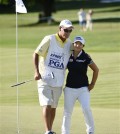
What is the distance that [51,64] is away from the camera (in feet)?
29.4

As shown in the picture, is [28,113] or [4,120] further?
[28,113]

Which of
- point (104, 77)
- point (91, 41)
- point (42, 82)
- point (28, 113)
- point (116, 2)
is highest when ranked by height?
point (42, 82)

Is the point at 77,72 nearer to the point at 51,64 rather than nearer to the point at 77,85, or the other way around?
the point at 77,85

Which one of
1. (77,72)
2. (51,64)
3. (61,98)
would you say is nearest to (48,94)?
(51,64)

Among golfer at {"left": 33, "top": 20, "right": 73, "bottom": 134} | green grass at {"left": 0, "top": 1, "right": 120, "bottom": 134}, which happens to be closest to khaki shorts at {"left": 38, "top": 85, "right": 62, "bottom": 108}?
golfer at {"left": 33, "top": 20, "right": 73, "bottom": 134}

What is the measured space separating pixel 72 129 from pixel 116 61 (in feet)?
47.1

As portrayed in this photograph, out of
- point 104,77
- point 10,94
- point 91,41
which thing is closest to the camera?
point 10,94

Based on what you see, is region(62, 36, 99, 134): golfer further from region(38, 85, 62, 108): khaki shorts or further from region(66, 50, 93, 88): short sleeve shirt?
region(38, 85, 62, 108): khaki shorts

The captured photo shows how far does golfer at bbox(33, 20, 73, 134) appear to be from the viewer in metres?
8.95

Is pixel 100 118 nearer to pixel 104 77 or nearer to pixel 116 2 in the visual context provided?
pixel 104 77

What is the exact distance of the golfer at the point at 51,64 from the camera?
8.95 m

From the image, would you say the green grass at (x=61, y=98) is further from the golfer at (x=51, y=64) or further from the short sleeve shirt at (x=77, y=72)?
the short sleeve shirt at (x=77, y=72)

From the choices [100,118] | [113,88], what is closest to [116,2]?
[113,88]

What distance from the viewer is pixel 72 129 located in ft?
33.0
